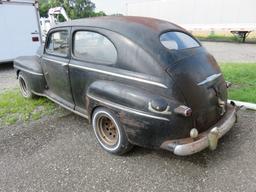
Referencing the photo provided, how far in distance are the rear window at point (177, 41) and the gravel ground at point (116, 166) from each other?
1417mm

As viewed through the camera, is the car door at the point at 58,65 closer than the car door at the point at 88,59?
No

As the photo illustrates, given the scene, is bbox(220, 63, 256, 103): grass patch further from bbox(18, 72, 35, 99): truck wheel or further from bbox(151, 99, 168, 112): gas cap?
bbox(18, 72, 35, 99): truck wheel

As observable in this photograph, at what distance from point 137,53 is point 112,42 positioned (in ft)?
1.45

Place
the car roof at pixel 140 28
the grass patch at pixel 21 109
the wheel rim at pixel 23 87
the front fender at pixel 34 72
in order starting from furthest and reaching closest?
1. the wheel rim at pixel 23 87
2. the front fender at pixel 34 72
3. the grass patch at pixel 21 109
4. the car roof at pixel 140 28

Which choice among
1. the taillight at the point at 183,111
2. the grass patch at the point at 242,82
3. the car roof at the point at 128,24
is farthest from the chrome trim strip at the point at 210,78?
the grass patch at the point at 242,82

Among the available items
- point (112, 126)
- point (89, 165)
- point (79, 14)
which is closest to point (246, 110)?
point (112, 126)

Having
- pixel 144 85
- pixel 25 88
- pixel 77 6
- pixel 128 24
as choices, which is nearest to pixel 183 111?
pixel 144 85

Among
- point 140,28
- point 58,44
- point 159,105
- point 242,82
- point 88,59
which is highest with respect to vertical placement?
point 140,28

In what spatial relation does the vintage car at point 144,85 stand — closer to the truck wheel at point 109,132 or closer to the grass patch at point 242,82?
the truck wheel at point 109,132

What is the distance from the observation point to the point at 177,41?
3357 mm

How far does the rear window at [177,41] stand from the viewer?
A: 3.17m

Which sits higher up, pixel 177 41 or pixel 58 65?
pixel 177 41

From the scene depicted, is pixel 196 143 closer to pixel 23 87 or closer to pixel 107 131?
pixel 107 131

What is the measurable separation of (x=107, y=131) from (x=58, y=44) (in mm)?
1877
